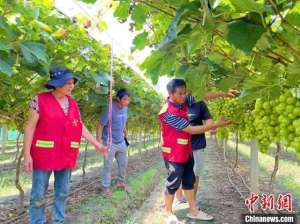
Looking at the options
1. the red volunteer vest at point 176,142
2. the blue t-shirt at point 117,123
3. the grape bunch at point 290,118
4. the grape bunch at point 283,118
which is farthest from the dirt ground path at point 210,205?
the grape bunch at point 290,118

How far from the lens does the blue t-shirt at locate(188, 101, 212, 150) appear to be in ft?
16.4

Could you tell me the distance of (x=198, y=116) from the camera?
199 inches

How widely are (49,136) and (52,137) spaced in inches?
1.2

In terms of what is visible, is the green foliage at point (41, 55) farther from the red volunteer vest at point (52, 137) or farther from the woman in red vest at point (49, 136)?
the red volunteer vest at point (52, 137)

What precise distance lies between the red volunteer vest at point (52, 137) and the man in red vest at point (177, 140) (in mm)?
1198

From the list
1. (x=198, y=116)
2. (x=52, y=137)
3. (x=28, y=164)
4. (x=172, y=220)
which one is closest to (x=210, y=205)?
(x=172, y=220)

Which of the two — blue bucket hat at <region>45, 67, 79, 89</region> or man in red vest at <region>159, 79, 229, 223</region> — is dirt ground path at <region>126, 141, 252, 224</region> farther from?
blue bucket hat at <region>45, 67, 79, 89</region>

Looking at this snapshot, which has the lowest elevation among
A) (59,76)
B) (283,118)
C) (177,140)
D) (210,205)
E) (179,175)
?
Answer: (210,205)

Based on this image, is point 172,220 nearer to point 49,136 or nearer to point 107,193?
point 49,136

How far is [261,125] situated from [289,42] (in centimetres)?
56

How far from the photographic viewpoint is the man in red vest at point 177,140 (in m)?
4.57

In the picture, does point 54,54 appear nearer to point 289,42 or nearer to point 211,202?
point 289,42

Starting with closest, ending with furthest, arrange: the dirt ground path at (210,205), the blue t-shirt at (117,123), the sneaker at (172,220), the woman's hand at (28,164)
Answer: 1. the woman's hand at (28,164)
2. the sneaker at (172,220)
3. the dirt ground path at (210,205)
4. the blue t-shirt at (117,123)

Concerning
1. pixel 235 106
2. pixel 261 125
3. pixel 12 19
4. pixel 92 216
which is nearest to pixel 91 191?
pixel 92 216
